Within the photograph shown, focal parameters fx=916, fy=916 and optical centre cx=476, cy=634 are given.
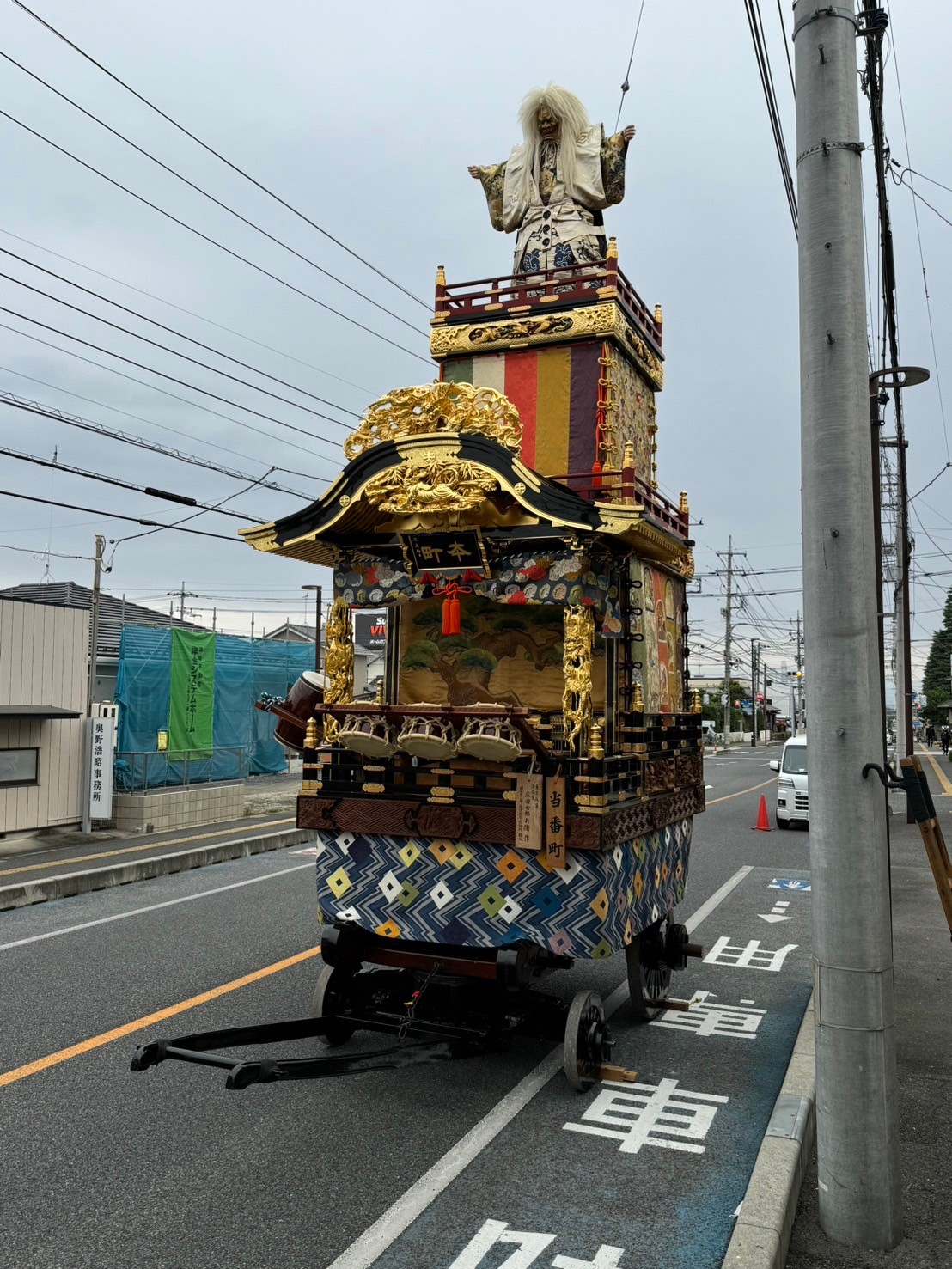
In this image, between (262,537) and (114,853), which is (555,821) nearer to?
(262,537)

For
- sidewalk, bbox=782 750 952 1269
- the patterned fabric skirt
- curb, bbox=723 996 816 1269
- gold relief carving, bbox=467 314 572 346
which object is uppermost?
gold relief carving, bbox=467 314 572 346

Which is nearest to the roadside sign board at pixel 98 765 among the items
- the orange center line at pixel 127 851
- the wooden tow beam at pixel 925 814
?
the orange center line at pixel 127 851

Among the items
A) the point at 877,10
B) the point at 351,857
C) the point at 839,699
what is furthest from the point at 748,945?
the point at 877,10

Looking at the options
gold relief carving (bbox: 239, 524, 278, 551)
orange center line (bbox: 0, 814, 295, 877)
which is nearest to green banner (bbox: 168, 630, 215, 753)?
orange center line (bbox: 0, 814, 295, 877)

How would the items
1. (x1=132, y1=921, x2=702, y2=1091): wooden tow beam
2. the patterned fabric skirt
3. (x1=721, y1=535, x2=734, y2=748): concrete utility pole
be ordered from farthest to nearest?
(x1=721, y1=535, x2=734, y2=748): concrete utility pole < the patterned fabric skirt < (x1=132, y1=921, x2=702, y2=1091): wooden tow beam

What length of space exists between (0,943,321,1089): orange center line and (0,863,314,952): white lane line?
2.82 m

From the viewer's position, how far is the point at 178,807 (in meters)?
18.6

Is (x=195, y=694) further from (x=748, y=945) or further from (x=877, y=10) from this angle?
(x=877, y=10)

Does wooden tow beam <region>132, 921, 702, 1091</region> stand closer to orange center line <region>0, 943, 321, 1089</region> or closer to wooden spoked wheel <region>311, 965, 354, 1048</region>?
wooden spoked wheel <region>311, 965, 354, 1048</region>

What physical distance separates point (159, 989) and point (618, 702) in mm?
4784

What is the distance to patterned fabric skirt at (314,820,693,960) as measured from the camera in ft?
20.0

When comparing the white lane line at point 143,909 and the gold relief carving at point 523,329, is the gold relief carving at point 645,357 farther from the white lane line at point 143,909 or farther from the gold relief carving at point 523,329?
the white lane line at point 143,909

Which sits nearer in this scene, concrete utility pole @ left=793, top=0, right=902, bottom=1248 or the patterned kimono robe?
concrete utility pole @ left=793, top=0, right=902, bottom=1248

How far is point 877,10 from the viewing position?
6941mm
